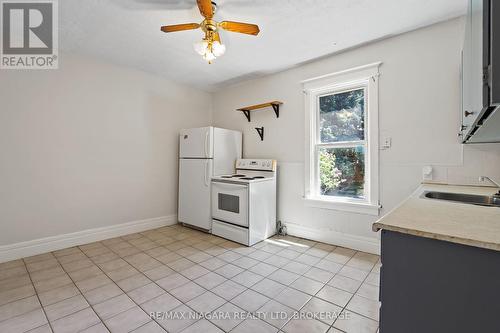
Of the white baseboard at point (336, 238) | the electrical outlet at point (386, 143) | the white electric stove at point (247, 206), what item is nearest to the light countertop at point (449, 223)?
the electrical outlet at point (386, 143)

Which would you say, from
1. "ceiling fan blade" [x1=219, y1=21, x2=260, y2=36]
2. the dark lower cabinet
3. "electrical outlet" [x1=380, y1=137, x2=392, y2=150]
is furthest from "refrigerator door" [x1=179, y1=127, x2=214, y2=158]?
the dark lower cabinet

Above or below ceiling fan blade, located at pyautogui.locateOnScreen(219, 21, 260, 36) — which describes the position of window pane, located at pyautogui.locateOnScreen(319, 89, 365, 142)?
below

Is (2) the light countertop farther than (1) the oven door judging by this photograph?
No

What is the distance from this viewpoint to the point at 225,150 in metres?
3.64

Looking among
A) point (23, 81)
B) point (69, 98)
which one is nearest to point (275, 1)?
point (69, 98)

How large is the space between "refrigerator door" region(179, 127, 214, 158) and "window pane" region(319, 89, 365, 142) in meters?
1.61

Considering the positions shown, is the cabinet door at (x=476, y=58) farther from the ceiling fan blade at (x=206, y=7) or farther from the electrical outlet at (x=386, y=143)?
the ceiling fan blade at (x=206, y=7)

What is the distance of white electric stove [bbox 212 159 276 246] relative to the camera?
293 cm

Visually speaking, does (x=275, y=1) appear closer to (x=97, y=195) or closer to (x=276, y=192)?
(x=276, y=192)

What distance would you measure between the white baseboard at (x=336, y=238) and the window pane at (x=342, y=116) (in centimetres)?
120

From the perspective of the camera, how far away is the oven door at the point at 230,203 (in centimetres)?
295

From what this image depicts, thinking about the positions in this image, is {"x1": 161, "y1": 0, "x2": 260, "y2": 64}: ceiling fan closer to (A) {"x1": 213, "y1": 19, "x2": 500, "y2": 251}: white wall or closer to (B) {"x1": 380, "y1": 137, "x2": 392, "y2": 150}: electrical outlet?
(A) {"x1": 213, "y1": 19, "x2": 500, "y2": 251}: white wall

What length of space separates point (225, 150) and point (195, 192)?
0.81 metres

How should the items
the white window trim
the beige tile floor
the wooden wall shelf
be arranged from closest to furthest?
the beige tile floor → the white window trim → the wooden wall shelf
